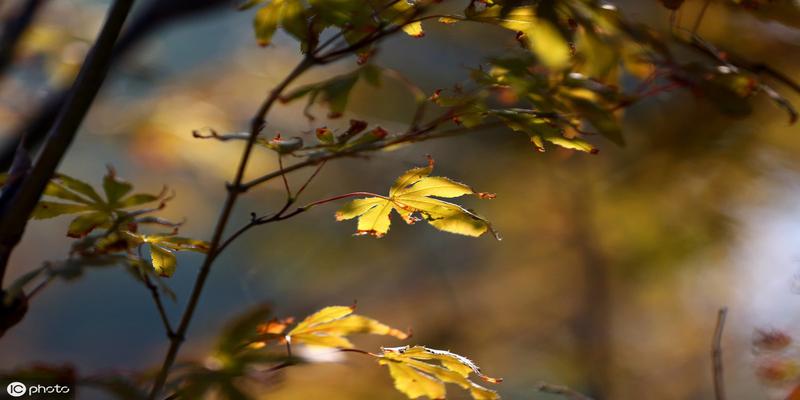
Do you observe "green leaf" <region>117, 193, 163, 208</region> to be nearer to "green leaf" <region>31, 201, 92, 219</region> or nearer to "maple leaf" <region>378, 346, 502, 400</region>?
"green leaf" <region>31, 201, 92, 219</region>

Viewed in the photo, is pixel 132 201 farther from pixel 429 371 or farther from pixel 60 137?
pixel 429 371

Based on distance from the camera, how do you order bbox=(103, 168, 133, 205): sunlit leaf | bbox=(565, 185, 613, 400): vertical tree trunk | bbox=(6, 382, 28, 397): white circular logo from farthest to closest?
bbox=(565, 185, 613, 400): vertical tree trunk
bbox=(103, 168, 133, 205): sunlit leaf
bbox=(6, 382, 28, 397): white circular logo

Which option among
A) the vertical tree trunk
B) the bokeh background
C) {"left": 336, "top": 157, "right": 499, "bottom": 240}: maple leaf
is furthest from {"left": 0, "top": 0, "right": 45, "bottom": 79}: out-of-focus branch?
the vertical tree trunk

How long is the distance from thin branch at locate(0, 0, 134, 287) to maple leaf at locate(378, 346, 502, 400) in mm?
248

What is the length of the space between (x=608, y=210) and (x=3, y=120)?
67.6 inches

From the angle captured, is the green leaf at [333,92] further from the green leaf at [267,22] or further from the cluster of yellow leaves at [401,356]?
the cluster of yellow leaves at [401,356]

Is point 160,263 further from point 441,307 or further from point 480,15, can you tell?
point 441,307

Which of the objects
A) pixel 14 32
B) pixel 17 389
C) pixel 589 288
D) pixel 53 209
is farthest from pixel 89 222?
pixel 589 288

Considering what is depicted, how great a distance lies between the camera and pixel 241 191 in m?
0.45

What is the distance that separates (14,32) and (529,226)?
1.76 meters

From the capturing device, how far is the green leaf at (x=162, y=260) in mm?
532

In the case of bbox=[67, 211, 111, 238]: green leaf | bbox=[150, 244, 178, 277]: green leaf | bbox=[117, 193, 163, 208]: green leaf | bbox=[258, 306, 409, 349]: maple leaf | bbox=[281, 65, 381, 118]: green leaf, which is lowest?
bbox=[258, 306, 409, 349]: maple leaf

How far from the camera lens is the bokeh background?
185 cm

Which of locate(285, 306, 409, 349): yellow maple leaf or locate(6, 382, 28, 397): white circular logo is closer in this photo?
locate(6, 382, 28, 397): white circular logo
